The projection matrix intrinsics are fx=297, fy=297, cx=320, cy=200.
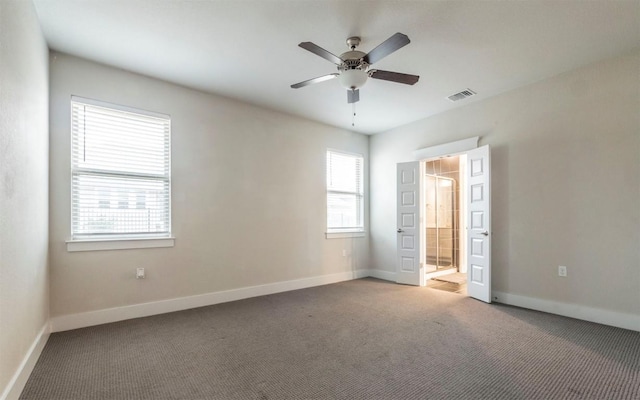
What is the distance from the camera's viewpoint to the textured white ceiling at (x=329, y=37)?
245 centimetres

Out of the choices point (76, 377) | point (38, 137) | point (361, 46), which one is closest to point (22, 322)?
point (76, 377)

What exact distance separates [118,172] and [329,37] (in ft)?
9.13

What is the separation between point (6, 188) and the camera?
182cm

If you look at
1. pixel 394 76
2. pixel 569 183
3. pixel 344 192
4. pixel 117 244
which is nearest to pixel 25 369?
pixel 117 244

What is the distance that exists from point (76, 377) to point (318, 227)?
3.64 m

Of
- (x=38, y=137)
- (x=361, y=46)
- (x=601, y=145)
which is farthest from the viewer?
(x=601, y=145)

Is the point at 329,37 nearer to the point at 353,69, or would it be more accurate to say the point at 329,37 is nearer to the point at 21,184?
the point at 353,69

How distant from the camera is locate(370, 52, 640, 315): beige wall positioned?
317cm

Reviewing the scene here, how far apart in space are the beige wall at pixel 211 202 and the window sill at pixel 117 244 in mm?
59

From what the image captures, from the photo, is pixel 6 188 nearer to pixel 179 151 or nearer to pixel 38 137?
pixel 38 137

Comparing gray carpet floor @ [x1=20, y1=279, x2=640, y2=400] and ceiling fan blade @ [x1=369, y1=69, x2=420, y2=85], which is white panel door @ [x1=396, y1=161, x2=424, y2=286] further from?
ceiling fan blade @ [x1=369, y1=69, x2=420, y2=85]

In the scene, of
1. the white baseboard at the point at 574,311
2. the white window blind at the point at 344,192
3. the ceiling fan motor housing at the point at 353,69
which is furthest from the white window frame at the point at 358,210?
the ceiling fan motor housing at the point at 353,69

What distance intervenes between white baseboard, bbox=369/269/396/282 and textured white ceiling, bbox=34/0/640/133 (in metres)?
3.28

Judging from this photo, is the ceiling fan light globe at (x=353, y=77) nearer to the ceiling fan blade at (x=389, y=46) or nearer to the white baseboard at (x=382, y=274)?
the ceiling fan blade at (x=389, y=46)
